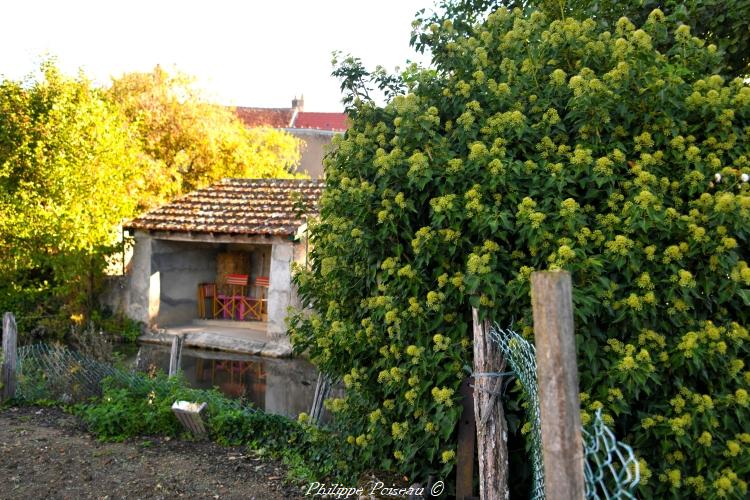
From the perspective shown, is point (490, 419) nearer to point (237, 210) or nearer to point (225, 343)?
point (225, 343)

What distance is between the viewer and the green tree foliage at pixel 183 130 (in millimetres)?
21062

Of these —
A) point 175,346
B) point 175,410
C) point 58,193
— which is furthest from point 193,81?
point 175,410

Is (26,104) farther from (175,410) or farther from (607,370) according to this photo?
(607,370)

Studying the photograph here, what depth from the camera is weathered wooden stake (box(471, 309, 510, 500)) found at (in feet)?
13.7

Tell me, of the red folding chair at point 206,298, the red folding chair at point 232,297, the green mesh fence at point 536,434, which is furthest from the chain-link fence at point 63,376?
the red folding chair at point 232,297

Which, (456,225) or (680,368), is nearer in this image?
(680,368)

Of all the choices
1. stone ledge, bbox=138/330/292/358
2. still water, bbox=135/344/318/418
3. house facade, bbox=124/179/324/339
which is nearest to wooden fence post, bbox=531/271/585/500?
still water, bbox=135/344/318/418

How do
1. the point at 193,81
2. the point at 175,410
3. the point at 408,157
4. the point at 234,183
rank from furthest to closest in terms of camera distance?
the point at 193,81
the point at 234,183
the point at 175,410
the point at 408,157

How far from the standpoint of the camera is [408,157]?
471 cm

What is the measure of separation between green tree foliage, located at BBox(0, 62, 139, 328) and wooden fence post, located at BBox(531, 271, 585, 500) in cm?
1421

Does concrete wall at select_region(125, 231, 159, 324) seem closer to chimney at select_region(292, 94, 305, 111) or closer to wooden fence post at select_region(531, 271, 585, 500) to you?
wooden fence post at select_region(531, 271, 585, 500)

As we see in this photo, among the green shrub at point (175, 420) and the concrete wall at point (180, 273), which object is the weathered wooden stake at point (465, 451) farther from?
the concrete wall at point (180, 273)

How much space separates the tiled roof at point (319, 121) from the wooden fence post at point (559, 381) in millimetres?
34159

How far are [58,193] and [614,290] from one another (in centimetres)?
1358
